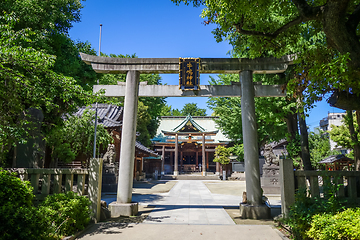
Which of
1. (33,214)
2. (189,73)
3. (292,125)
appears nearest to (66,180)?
(33,214)

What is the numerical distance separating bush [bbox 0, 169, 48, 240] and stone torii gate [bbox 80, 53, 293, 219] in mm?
3586

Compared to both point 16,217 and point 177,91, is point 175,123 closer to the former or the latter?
point 177,91

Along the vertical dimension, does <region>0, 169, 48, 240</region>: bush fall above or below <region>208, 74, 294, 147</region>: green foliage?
below

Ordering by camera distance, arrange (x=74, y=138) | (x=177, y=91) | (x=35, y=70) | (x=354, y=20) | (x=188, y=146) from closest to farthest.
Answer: (x=354, y=20) → (x=35, y=70) → (x=177, y=91) → (x=74, y=138) → (x=188, y=146)

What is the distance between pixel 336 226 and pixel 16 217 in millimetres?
5235

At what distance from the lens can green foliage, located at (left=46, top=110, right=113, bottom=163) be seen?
12281mm

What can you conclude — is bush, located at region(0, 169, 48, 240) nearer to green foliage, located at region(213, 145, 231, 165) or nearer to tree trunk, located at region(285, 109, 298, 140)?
tree trunk, located at region(285, 109, 298, 140)

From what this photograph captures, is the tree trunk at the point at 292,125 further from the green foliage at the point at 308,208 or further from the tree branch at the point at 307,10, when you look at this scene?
the tree branch at the point at 307,10

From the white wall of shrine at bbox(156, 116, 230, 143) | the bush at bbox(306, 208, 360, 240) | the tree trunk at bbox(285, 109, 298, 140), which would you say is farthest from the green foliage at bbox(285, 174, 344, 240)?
the white wall of shrine at bbox(156, 116, 230, 143)

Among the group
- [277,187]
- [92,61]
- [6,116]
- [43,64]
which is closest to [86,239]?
[6,116]

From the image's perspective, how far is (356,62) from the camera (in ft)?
13.8

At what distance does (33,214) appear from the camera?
383cm

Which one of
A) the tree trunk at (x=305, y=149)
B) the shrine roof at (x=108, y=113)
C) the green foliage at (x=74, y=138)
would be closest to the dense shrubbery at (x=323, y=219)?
the tree trunk at (x=305, y=149)

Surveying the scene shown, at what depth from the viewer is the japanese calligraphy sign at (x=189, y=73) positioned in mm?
8348
